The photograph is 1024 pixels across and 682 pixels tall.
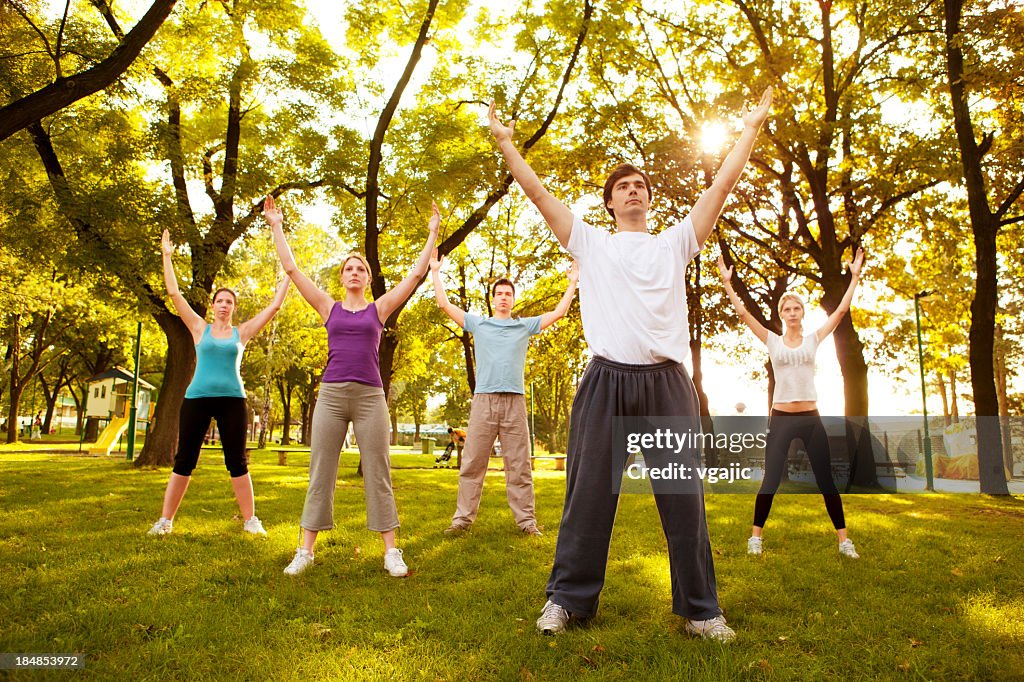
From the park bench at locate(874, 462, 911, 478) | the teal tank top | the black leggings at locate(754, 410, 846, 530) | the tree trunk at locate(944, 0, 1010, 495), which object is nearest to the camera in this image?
the black leggings at locate(754, 410, 846, 530)

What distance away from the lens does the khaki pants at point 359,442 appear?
5.14 metres

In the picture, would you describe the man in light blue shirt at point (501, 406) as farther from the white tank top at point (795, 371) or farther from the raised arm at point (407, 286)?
the white tank top at point (795, 371)

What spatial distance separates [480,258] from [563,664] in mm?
26737

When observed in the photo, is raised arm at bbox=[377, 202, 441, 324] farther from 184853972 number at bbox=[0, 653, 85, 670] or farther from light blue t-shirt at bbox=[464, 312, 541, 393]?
184853972 number at bbox=[0, 653, 85, 670]

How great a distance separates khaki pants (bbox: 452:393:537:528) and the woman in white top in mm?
2295

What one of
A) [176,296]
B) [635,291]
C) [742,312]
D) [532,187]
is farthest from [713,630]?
[176,296]

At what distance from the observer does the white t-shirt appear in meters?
3.62

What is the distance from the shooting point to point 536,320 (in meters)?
7.41

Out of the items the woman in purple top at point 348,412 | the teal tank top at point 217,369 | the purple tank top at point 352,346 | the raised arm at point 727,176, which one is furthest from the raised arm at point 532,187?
the teal tank top at point 217,369

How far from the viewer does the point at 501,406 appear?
24.0 ft

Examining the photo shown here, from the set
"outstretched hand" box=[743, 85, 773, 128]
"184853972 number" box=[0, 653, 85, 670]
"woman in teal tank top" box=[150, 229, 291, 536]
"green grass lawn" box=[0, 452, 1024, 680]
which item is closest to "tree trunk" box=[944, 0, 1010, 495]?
"green grass lawn" box=[0, 452, 1024, 680]

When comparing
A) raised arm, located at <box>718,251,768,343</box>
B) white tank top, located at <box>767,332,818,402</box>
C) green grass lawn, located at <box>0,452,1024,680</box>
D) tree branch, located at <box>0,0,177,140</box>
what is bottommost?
green grass lawn, located at <box>0,452,1024,680</box>

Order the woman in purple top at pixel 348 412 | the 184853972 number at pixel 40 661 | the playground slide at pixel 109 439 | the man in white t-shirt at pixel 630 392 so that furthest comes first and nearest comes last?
1. the playground slide at pixel 109 439
2. the woman in purple top at pixel 348 412
3. the man in white t-shirt at pixel 630 392
4. the 184853972 number at pixel 40 661

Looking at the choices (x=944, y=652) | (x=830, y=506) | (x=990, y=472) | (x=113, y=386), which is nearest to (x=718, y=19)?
(x=990, y=472)
